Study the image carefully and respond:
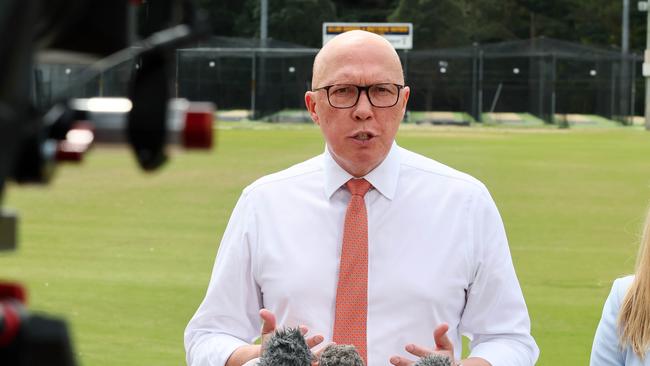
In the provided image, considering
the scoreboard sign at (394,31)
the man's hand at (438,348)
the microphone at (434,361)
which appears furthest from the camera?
the scoreboard sign at (394,31)

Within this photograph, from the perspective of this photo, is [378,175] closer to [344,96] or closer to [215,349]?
[344,96]

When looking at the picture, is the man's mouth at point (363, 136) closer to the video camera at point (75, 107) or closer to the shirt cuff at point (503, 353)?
the shirt cuff at point (503, 353)

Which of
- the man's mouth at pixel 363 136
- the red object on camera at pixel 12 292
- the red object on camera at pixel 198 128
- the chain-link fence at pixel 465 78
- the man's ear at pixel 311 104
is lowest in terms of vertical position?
the chain-link fence at pixel 465 78

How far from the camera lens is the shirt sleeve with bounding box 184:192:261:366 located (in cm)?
312

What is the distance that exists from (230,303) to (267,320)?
45cm

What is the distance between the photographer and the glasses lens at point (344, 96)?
3.07 metres

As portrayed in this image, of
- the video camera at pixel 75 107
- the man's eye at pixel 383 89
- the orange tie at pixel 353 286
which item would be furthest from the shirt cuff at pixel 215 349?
the video camera at pixel 75 107

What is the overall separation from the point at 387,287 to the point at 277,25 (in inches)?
2451

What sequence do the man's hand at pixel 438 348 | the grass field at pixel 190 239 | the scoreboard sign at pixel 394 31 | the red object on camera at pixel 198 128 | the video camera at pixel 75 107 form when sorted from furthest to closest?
the scoreboard sign at pixel 394 31
the grass field at pixel 190 239
the man's hand at pixel 438 348
the red object on camera at pixel 198 128
the video camera at pixel 75 107

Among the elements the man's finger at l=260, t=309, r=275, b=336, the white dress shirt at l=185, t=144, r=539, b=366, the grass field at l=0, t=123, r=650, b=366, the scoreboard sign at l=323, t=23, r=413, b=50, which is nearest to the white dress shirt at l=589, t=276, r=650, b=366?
the white dress shirt at l=185, t=144, r=539, b=366

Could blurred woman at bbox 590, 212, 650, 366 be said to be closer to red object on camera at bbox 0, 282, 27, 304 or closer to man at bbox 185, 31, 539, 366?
man at bbox 185, 31, 539, 366

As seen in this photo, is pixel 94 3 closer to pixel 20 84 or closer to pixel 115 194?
pixel 20 84

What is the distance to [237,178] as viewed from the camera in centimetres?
1978

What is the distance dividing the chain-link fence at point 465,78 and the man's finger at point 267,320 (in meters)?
42.9
